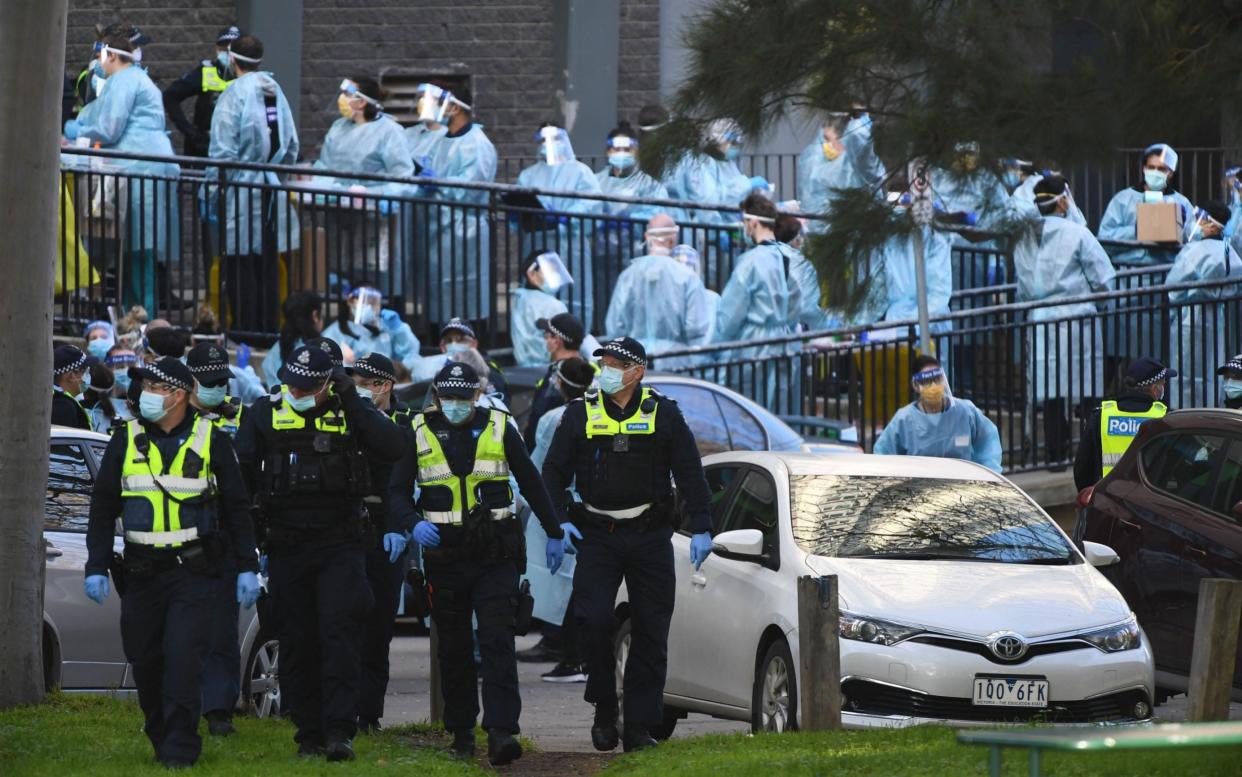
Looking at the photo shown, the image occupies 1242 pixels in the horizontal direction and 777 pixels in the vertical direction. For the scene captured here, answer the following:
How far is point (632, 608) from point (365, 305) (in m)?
7.54

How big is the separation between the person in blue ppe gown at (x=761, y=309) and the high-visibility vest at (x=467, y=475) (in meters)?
7.69

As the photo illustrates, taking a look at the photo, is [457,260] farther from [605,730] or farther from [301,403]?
[301,403]

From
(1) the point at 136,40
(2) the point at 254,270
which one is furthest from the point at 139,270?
(1) the point at 136,40

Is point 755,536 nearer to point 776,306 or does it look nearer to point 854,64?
point 854,64

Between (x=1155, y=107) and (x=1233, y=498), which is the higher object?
(x=1155, y=107)

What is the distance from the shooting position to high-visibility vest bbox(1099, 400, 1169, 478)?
13.4 m

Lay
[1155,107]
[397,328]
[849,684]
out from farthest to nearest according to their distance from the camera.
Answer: [397,328] < [849,684] < [1155,107]

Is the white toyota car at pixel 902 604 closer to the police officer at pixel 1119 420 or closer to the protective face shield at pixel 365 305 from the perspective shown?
the police officer at pixel 1119 420

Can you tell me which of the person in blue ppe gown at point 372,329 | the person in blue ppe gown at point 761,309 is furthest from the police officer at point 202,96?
the person in blue ppe gown at point 761,309

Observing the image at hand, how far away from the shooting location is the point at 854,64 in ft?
32.6

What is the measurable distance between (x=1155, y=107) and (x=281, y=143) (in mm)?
11245

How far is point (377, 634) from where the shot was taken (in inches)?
418

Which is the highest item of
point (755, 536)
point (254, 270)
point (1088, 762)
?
point (254, 270)

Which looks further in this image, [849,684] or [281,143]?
[281,143]
